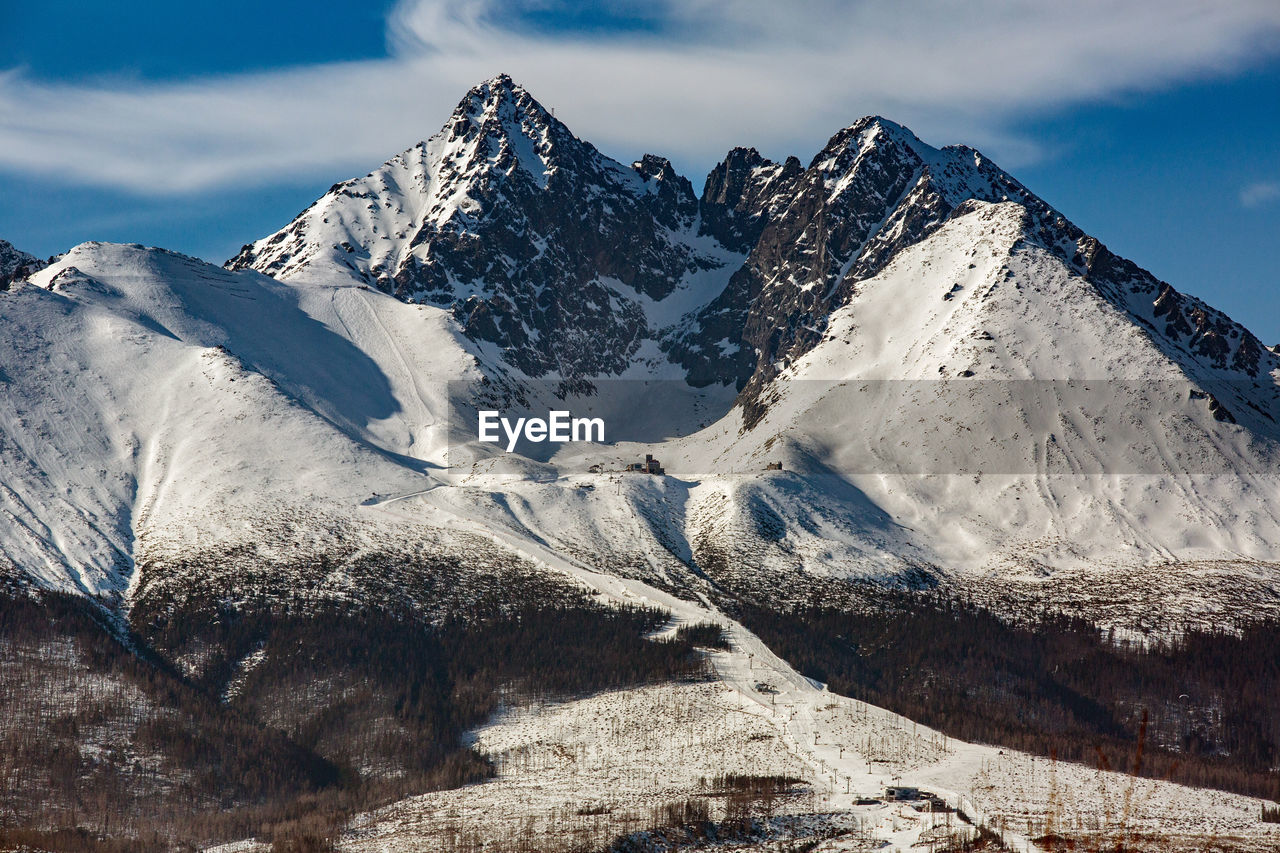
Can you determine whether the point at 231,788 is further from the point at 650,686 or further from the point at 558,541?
the point at 558,541

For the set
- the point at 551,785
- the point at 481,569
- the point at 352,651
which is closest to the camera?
the point at 551,785

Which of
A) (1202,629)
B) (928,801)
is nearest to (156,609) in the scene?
(928,801)

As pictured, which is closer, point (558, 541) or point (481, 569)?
point (481, 569)

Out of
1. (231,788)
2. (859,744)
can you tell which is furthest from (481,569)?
(859,744)

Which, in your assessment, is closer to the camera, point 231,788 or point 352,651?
point 231,788

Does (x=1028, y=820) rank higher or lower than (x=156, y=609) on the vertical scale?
lower

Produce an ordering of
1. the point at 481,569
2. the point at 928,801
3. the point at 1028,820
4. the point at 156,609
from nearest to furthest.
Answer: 1. the point at 1028,820
2. the point at 928,801
3. the point at 156,609
4. the point at 481,569

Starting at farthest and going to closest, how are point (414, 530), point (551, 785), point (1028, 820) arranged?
1. point (414, 530)
2. point (551, 785)
3. point (1028, 820)

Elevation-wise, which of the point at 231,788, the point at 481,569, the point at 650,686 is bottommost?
the point at 231,788

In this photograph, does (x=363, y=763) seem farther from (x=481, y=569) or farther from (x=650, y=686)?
(x=481, y=569)
